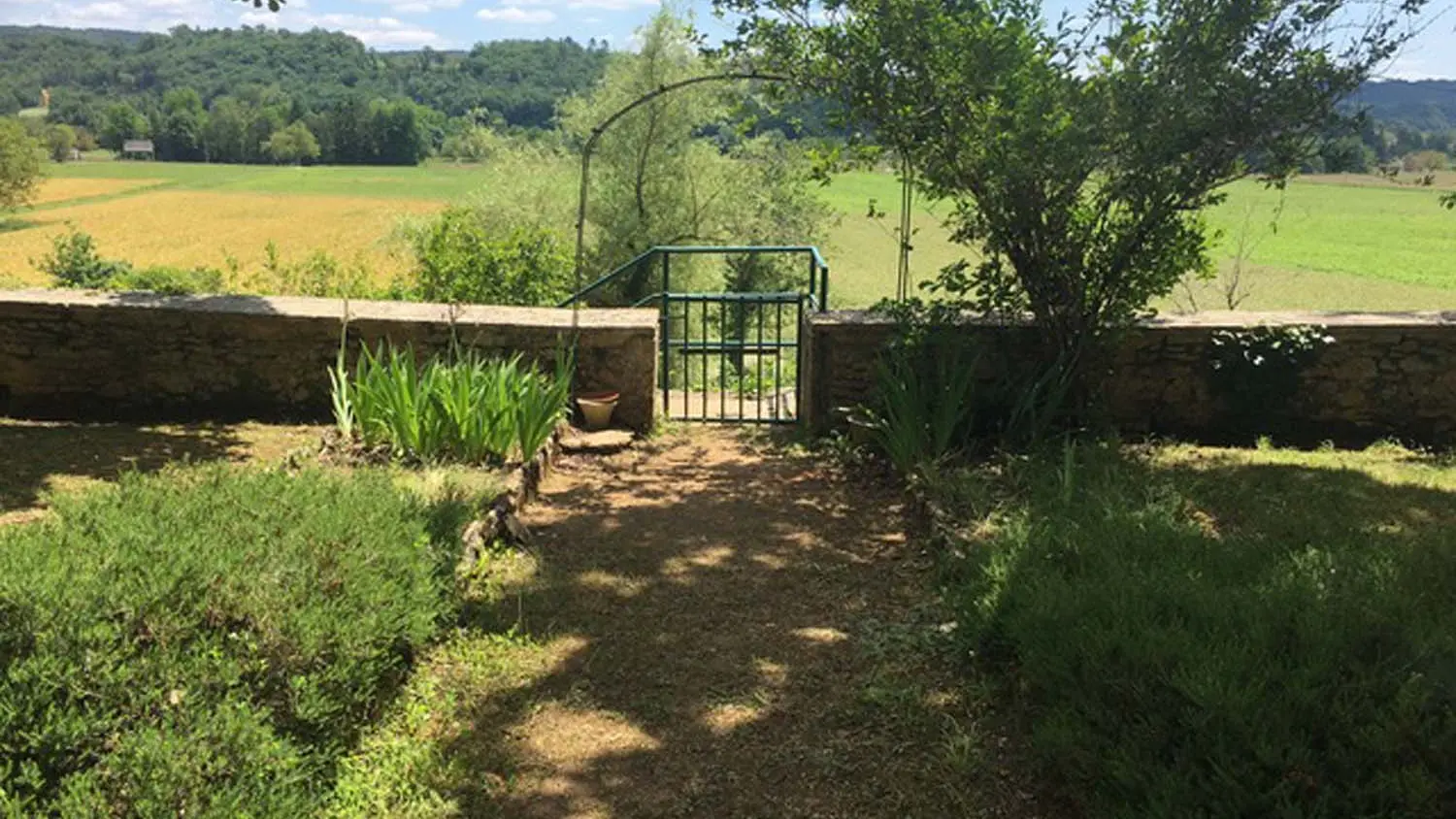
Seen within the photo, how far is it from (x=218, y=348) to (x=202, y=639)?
4.66 metres

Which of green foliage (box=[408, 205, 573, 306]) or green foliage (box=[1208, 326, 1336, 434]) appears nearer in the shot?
green foliage (box=[1208, 326, 1336, 434])

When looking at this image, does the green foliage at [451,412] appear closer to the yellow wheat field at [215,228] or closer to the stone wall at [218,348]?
the stone wall at [218,348]

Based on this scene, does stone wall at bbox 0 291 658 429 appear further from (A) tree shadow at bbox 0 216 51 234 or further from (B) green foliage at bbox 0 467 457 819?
(A) tree shadow at bbox 0 216 51 234

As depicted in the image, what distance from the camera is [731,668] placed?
362 cm

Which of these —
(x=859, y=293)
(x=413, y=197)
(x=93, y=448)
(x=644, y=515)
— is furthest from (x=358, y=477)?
(x=413, y=197)

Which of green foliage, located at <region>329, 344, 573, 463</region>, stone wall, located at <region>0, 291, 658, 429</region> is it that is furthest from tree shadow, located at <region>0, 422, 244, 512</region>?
green foliage, located at <region>329, 344, 573, 463</region>

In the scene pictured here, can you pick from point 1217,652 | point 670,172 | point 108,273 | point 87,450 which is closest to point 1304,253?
point 670,172

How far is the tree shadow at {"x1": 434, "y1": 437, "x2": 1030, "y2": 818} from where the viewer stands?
285cm

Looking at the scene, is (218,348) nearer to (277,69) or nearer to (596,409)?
(596,409)

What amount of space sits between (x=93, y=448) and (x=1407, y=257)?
2819 cm

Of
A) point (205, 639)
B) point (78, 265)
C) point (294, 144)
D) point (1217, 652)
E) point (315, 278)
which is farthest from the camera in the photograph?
point (294, 144)

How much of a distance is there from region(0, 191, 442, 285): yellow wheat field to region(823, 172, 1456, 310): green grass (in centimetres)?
1146

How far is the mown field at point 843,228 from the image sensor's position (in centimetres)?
1773

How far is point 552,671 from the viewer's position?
3.54 m
